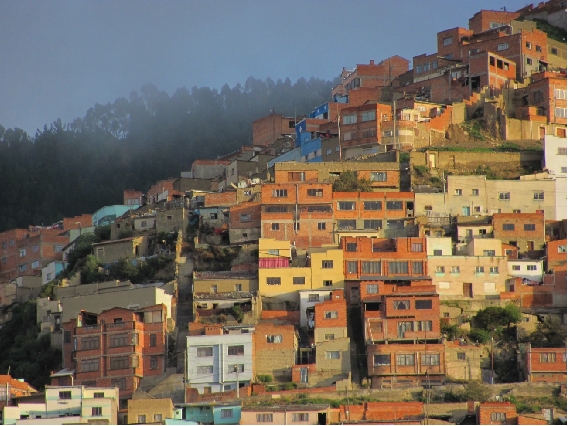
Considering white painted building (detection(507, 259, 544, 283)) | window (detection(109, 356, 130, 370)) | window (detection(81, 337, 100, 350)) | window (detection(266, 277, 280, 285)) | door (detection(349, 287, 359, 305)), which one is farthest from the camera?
white painted building (detection(507, 259, 544, 283))

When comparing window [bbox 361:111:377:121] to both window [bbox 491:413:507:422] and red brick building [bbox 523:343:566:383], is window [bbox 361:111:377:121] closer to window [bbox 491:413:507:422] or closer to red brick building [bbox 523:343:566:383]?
red brick building [bbox 523:343:566:383]

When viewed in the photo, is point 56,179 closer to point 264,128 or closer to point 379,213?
point 264,128

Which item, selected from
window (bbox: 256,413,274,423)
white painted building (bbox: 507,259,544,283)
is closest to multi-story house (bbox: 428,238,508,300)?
white painted building (bbox: 507,259,544,283)

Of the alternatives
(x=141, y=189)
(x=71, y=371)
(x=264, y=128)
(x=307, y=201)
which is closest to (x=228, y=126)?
(x=141, y=189)

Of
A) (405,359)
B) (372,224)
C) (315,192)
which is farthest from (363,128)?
(405,359)

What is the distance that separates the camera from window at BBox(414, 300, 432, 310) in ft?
196

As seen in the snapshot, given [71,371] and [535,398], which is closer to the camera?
[535,398]

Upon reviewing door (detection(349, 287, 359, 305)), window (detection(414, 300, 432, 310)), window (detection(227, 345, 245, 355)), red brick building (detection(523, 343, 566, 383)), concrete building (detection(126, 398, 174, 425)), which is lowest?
concrete building (detection(126, 398, 174, 425))

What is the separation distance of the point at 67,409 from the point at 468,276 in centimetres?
2031

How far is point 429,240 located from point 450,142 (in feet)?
50.2

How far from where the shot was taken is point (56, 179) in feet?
362

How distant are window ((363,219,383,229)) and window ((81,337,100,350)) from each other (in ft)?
53.8

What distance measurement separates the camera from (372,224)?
69.6m

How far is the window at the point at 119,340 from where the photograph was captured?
59281mm
